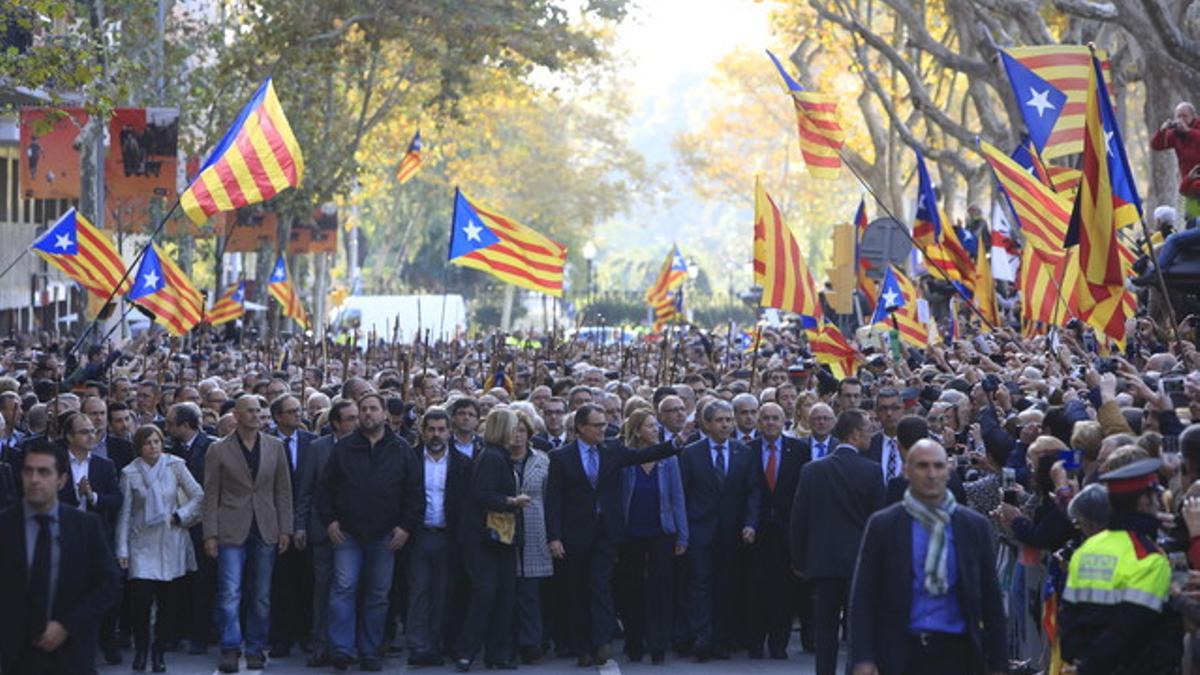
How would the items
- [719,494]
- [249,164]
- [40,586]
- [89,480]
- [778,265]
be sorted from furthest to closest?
[778,265] → [249,164] → [719,494] → [89,480] → [40,586]

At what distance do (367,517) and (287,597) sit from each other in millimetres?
1195

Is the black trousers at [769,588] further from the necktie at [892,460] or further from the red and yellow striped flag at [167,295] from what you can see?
the red and yellow striped flag at [167,295]

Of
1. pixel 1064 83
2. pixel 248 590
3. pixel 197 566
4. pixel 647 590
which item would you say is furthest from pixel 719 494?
pixel 1064 83

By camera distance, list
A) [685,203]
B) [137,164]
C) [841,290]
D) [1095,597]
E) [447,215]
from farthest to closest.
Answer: [685,203] < [447,215] < [137,164] < [841,290] < [1095,597]

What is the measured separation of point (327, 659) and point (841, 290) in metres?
14.4

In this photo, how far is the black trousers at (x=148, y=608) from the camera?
15.7 meters

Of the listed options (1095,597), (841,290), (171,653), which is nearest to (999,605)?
(1095,597)

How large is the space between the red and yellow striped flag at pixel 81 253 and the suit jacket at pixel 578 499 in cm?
817

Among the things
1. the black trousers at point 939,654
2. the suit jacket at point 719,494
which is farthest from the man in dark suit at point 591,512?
the black trousers at point 939,654

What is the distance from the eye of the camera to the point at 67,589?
33.9 feet

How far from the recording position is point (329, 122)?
150ft

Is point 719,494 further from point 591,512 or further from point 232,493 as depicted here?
point 232,493

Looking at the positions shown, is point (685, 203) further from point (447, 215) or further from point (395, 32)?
point (395, 32)

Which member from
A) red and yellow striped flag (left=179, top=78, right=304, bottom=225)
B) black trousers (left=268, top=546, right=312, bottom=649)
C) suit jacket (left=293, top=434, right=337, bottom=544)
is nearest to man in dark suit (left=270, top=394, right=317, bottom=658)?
black trousers (left=268, top=546, right=312, bottom=649)
